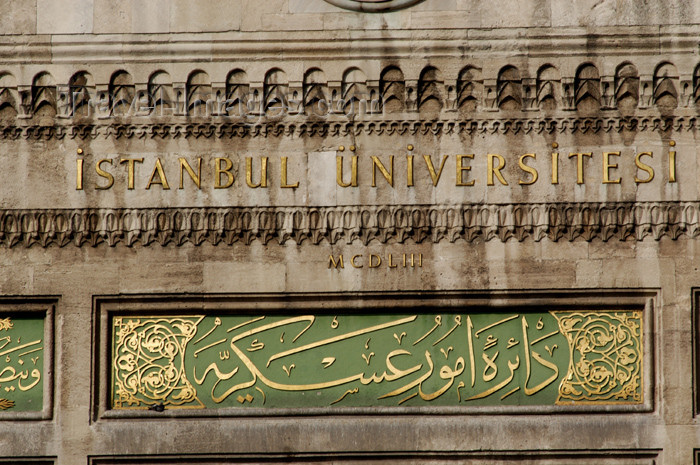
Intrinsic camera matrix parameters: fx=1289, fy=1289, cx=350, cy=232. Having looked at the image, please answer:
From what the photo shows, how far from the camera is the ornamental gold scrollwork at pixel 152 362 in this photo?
1051cm

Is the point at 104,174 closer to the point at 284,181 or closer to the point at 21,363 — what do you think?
the point at 284,181

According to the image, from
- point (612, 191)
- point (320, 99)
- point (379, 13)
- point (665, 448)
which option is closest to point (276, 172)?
point (320, 99)

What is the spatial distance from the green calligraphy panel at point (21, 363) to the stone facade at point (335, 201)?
0.08ft

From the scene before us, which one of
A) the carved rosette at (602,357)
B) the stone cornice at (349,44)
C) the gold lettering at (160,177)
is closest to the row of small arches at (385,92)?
the stone cornice at (349,44)

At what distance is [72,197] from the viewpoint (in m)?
10.6

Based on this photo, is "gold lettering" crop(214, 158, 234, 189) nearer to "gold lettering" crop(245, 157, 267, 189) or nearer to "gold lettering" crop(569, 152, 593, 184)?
"gold lettering" crop(245, 157, 267, 189)

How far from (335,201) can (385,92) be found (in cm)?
99

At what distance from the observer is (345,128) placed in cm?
1059

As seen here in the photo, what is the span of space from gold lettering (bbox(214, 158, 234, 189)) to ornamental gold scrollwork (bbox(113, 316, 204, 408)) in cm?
110

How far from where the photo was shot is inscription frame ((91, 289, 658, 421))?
10.4 meters

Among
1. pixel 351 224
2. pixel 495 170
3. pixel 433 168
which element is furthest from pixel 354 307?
pixel 495 170

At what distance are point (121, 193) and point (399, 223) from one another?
7.54ft

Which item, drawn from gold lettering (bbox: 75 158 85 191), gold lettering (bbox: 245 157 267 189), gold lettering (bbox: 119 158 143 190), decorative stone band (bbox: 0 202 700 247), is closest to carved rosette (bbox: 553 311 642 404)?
decorative stone band (bbox: 0 202 700 247)

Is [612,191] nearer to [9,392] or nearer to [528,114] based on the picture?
[528,114]
